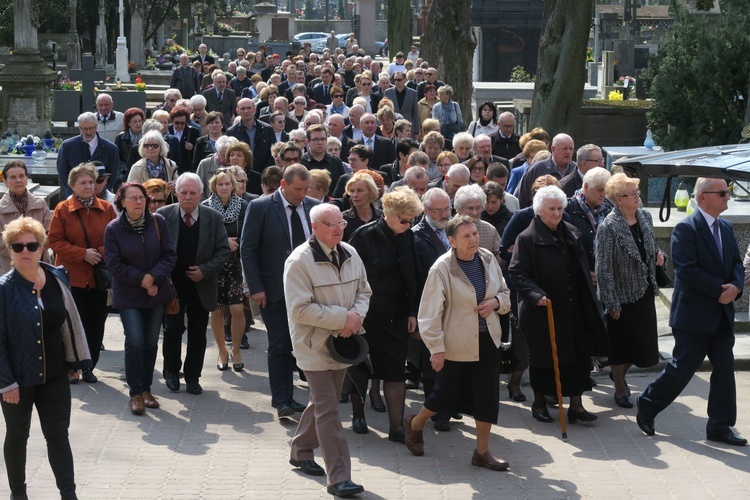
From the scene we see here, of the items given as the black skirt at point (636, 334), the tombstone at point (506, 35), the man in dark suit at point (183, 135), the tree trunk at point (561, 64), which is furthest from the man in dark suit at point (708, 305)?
the tombstone at point (506, 35)

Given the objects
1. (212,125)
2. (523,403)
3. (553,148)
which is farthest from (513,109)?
(523,403)

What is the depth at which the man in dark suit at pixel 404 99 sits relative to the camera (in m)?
20.4

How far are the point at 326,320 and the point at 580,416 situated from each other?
2.52 m

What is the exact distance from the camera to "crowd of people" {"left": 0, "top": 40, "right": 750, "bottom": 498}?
24.8 ft

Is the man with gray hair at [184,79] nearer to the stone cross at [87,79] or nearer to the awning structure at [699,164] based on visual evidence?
the stone cross at [87,79]

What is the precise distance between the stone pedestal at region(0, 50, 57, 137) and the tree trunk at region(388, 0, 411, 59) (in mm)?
13786

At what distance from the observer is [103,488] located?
7766 mm

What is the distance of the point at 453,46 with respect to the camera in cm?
2555

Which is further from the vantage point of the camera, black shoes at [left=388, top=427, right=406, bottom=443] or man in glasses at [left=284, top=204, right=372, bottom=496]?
black shoes at [left=388, top=427, right=406, bottom=443]

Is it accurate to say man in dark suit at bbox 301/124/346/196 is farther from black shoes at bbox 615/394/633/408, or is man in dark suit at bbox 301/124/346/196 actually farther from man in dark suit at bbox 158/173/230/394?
black shoes at bbox 615/394/633/408

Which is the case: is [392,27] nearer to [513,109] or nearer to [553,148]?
[513,109]

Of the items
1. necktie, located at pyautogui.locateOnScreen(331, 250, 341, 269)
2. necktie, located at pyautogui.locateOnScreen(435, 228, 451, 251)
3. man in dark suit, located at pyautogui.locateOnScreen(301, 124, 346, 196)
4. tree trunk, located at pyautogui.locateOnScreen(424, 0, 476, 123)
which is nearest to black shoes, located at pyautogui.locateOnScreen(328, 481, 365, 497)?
necktie, located at pyautogui.locateOnScreen(331, 250, 341, 269)

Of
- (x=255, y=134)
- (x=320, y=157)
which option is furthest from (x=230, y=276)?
(x=255, y=134)

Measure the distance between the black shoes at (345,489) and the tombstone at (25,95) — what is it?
1875 centimetres
